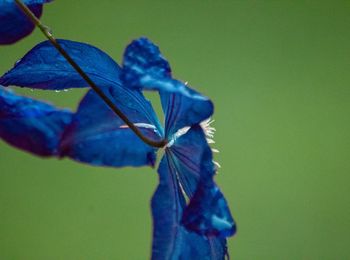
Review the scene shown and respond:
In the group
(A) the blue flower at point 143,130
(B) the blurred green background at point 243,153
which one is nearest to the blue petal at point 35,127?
(A) the blue flower at point 143,130

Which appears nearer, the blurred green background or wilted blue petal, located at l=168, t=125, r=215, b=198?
wilted blue petal, located at l=168, t=125, r=215, b=198

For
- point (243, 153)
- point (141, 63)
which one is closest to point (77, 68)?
point (141, 63)

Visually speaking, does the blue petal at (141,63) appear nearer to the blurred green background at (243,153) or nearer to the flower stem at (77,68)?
the flower stem at (77,68)

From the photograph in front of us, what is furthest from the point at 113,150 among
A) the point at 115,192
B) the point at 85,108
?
the point at 115,192

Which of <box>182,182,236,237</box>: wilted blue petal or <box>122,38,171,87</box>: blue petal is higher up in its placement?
<box>122,38,171,87</box>: blue petal

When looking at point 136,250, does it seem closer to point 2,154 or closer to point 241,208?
point 241,208

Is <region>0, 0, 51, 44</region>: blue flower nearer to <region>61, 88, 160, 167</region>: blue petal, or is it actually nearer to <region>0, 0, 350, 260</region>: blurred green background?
<region>61, 88, 160, 167</region>: blue petal

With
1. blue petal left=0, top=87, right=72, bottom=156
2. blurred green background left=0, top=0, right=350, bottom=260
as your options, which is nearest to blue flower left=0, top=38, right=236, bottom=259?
blue petal left=0, top=87, right=72, bottom=156
